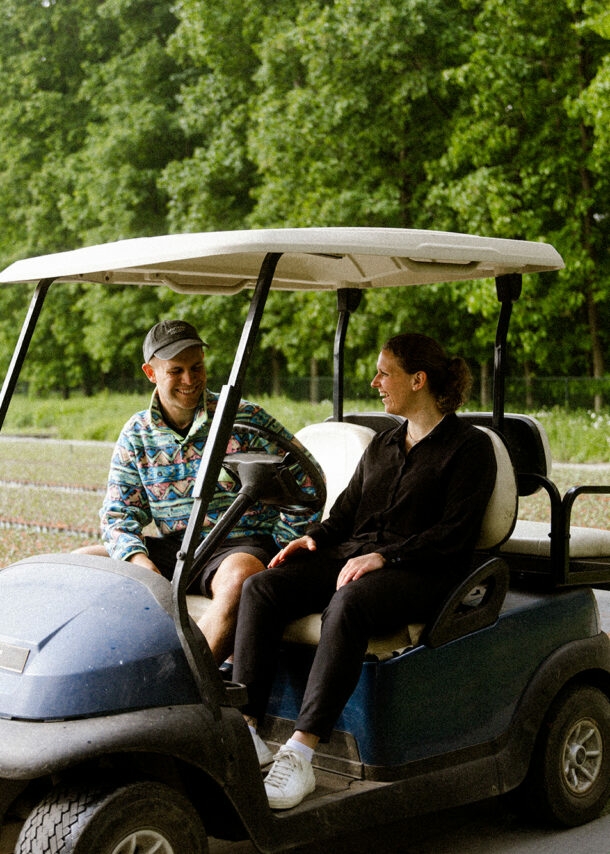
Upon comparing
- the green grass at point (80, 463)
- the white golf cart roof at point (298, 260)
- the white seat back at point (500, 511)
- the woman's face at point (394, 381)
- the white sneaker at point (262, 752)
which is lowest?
the green grass at point (80, 463)

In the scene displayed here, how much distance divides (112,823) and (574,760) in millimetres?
1784

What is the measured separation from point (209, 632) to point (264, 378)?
2589 cm

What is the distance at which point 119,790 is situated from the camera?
2.73 meters

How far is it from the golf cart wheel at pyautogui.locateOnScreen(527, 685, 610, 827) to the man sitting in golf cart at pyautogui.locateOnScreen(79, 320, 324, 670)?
1.05m

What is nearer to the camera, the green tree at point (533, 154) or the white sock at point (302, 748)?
the white sock at point (302, 748)

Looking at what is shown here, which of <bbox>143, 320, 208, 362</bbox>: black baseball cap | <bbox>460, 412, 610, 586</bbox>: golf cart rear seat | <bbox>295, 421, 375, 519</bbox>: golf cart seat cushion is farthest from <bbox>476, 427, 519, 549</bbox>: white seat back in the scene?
<bbox>143, 320, 208, 362</bbox>: black baseball cap

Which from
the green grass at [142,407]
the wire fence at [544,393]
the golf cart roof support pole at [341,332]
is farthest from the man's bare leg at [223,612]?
the wire fence at [544,393]

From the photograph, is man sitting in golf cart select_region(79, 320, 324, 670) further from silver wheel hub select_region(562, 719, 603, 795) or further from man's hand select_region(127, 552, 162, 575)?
silver wheel hub select_region(562, 719, 603, 795)

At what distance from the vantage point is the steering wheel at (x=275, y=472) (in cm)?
317

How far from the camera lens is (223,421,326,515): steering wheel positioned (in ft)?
10.4

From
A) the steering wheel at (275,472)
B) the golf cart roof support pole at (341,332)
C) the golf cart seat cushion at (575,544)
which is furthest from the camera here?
the golf cart roof support pole at (341,332)

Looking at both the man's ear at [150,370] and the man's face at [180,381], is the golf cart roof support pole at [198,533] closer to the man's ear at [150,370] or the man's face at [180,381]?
the man's face at [180,381]

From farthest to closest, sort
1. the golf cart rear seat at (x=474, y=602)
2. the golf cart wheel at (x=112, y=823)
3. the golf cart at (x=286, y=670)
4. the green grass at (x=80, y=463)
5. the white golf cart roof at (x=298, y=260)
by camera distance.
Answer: the green grass at (x=80, y=463) < the golf cart rear seat at (x=474, y=602) < the white golf cart roof at (x=298, y=260) < the golf cart at (x=286, y=670) < the golf cart wheel at (x=112, y=823)

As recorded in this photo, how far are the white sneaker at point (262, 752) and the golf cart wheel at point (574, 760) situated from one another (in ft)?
3.20
